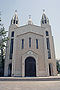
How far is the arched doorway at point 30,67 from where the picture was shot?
20.7 meters

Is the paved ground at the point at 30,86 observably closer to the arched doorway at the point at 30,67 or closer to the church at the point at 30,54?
the church at the point at 30,54

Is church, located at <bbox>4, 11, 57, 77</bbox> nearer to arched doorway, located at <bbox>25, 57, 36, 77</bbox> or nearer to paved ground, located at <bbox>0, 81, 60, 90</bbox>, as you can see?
arched doorway, located at <bbox>25, 57, 36, 77</bbox>

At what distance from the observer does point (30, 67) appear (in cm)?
2127

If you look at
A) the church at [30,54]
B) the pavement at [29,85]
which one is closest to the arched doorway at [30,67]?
the church at [30,54]

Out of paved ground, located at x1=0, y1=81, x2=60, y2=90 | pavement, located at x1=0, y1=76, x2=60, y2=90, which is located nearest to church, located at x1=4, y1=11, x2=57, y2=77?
pavement, located at x1=0, y1=76, x2=60, y2=90

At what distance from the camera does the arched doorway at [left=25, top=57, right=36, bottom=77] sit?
20.7m

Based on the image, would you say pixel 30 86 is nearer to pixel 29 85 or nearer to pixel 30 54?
pixel 29 85

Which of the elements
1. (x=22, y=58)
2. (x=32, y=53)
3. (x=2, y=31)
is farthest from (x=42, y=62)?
(x=2, y=31)

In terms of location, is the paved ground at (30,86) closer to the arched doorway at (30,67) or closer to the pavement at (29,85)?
the pavement at (29,85)

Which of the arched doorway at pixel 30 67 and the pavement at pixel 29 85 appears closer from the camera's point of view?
the pavement at pixel 29 85

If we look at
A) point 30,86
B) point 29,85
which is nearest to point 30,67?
point 29,85

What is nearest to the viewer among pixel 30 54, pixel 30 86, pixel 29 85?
pixel 30 86

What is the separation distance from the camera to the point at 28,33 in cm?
2344

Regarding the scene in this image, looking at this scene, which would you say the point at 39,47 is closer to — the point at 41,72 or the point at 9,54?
the point at 41,72
